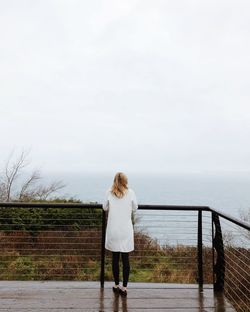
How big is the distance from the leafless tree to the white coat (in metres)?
10.3

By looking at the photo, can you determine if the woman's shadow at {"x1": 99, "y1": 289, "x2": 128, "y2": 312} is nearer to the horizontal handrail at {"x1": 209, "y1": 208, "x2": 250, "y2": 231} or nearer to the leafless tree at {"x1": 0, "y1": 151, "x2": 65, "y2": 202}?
the horizontal handrail at {"x1": 209, "y1": 208, "x2": 250, "y2": 231}

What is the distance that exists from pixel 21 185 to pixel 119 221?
1249 cm

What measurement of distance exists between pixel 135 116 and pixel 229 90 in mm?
18238

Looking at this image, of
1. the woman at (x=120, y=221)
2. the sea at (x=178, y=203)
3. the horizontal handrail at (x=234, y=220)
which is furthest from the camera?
the sea at (x=178, y=203)

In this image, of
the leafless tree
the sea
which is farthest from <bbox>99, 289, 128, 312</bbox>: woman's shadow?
the leafless tree

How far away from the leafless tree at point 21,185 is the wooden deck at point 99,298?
986 centimetres

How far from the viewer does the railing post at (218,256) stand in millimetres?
4391

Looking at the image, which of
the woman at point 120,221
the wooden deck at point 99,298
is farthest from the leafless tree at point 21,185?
the woman at point 120,221

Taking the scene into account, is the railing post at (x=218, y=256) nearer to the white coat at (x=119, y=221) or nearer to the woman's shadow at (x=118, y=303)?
the white coat at (x=119, y=221)

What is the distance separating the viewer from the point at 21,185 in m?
16.1

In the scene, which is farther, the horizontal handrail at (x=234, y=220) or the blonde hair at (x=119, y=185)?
the blonde hair at (x=119, y=185)

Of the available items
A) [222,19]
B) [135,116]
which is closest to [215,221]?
[222,19]

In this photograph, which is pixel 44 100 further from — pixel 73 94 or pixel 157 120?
pixel 157 120

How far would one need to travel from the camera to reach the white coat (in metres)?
4.27
